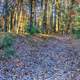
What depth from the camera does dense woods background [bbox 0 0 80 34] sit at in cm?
2782

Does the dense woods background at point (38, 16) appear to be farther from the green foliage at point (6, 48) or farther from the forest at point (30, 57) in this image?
the green foliage at point (6, 48)

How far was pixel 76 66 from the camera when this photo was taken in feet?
37.9

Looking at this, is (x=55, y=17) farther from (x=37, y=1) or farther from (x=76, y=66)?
(x=76, y=66)

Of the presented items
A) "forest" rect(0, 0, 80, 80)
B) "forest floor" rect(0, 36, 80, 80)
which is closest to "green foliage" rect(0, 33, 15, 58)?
"forest" rect(0, 0, 80, 80)

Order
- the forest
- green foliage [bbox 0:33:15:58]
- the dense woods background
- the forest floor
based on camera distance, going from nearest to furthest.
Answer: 1. the forest floor
2. the forest
3. green foliage [bbox 0:33:15:58]
4. the dense woods background

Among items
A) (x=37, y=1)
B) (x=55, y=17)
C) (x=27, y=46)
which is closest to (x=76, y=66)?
(x=27, y=46)

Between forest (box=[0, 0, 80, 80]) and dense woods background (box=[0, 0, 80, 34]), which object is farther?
dense woods background (box=[0, 0, 80, 34])

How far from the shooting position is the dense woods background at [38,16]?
27822mm

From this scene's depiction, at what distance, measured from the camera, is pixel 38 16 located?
37.1 m

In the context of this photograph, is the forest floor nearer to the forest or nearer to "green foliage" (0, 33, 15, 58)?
the forest

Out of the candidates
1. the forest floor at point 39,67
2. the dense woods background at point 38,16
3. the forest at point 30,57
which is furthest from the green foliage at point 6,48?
the dense woods background at point 38,16

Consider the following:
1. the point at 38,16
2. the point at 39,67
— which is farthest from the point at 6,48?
the point at 38,16

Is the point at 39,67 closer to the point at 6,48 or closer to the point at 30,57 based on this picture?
the point at 30,57

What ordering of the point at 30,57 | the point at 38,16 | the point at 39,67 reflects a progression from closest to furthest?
1. the point at 39,67
2. the point at 30,57
3. the point at 38,16
